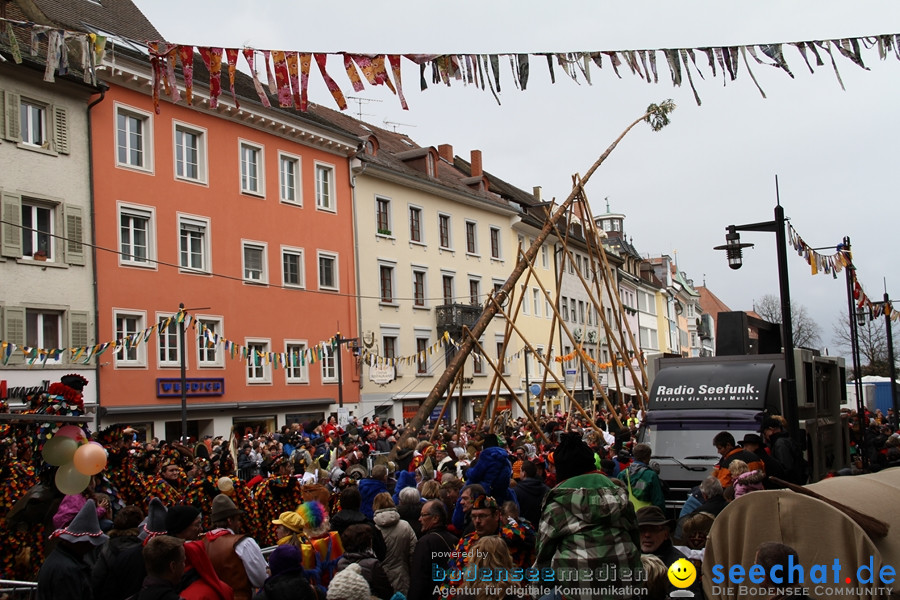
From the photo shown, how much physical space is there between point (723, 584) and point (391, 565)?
2.86 meters

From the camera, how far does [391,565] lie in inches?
280

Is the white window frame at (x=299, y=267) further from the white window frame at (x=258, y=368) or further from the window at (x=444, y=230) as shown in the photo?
the window at (x=444, y=230)

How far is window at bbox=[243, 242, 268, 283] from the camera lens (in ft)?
97.6

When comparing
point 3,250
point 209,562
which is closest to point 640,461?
point 209,562

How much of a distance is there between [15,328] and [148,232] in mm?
5337

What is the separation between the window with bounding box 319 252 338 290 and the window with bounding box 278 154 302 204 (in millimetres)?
2311

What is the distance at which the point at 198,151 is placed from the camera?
2850cm

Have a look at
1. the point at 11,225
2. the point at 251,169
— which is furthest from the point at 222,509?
the point at 251,169

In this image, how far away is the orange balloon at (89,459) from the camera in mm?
7407

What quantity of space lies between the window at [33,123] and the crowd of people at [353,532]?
1546 centimetres

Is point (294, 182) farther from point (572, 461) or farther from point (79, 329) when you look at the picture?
point (572, 461)

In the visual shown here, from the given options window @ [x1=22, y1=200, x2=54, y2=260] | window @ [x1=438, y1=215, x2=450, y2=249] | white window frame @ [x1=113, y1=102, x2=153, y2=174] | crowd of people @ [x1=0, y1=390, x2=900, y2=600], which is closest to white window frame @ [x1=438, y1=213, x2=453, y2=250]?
window @ [x1=438, y1=215, x2=450, y2=249]

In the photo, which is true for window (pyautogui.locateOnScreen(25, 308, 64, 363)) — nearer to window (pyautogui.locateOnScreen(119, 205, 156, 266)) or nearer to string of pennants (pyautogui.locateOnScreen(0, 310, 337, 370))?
string of pennants (pyautogui.locateOnScreen(0, 310, 337, 370))

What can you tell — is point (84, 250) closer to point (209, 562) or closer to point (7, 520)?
point (7, 520)
